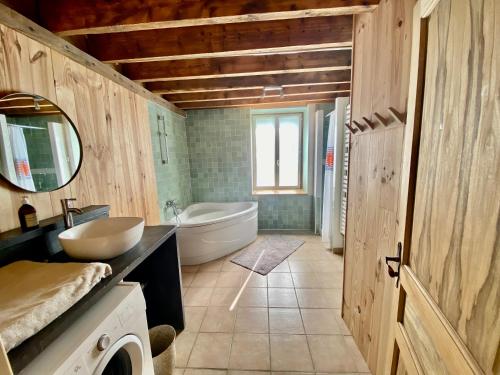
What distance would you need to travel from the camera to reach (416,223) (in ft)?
2.57

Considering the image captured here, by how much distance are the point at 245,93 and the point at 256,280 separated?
254 cm

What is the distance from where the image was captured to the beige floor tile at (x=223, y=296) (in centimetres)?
217

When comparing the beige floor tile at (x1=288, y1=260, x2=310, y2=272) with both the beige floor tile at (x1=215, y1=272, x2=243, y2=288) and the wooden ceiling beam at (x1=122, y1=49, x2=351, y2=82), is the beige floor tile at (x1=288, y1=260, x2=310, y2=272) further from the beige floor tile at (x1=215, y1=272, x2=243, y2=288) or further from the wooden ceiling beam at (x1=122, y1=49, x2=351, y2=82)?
the wooden ceiling beam at (x1=122, y1=49, x2=351, y2=82)

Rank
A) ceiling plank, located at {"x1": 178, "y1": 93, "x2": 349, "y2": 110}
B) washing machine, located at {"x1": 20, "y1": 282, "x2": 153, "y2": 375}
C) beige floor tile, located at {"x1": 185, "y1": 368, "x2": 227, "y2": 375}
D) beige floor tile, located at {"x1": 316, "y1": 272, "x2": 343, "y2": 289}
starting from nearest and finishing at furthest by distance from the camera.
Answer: washing machine, located at {"x1": 20, "y1": 282, "x2": 153, "y2": 375} → beige floor tile, located at {"x1": 185, "y1": 368, "x2": 227, "y2": 375} → beige floor tile, located at {"x1": 316, "y1": 272, "x2": 343, "y2": 289} → ceiling plank, located at {"x1": 178, "y1": 93, "x2": 349, "y2": 110}

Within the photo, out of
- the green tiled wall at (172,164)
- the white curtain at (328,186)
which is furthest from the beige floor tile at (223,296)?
the white curtain at (328,186)

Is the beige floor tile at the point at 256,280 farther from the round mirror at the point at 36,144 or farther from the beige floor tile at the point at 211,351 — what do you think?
the round mirror at the point at 36,144

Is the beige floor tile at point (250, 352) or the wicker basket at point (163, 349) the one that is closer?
the wicker basket at point (163, 349)

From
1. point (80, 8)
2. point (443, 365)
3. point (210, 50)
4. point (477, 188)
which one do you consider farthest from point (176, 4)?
point (443, 365)

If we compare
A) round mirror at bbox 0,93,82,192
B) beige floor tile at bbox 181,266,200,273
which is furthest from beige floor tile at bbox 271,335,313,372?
round mirror at bbox 0,93,82,192

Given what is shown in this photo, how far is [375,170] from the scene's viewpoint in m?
1.28

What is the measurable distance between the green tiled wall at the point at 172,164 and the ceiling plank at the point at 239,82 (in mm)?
305

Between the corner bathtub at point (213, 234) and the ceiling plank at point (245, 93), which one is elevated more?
the ceiling plank at point (245, 93)

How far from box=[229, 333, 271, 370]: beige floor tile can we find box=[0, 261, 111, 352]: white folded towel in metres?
1.17

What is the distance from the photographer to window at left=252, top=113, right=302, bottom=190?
4059 millimetres
